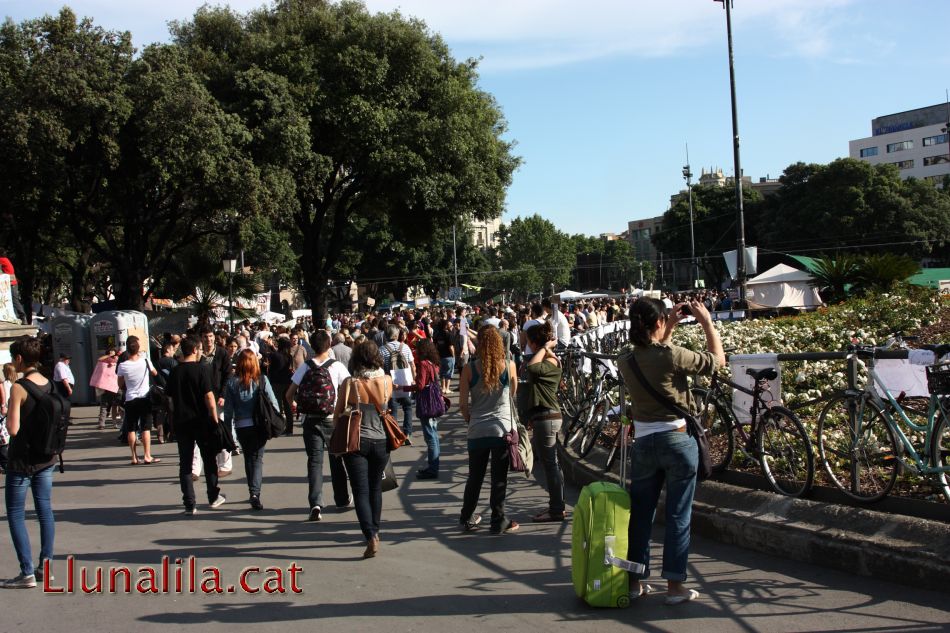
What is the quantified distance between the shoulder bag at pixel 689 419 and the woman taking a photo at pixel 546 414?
221 cm

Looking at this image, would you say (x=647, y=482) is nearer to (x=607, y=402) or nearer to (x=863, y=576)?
(x=863, y=576)

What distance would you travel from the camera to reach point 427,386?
9.74 metres

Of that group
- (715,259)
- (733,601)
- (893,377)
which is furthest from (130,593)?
(715,259)

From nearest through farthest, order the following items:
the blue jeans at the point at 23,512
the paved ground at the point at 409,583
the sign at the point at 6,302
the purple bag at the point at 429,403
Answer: the paved ground at the point at 409,583
the blue jeans at the point at 23,512
the purple bag at the point at 429,403
the sign at the point at 6,302

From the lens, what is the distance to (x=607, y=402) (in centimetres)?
911

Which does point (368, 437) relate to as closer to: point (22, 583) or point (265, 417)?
point (265, 417)

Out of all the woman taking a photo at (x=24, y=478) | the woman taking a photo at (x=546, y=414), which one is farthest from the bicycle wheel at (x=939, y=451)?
the woman taking a photo at (x=24, y=478)

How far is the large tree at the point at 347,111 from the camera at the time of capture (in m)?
23.6

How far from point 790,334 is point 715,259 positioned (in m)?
66.0

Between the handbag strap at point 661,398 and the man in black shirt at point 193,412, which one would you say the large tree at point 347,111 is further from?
the handbag strap at point 661,398

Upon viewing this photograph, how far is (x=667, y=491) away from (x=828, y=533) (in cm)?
134

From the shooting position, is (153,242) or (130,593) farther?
(153,242)

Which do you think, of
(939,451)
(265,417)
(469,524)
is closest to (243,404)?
(265,417)

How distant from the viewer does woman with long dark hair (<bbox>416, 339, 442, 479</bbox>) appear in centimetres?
934
